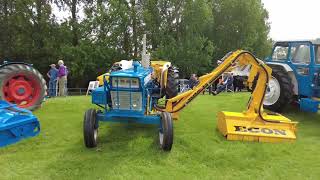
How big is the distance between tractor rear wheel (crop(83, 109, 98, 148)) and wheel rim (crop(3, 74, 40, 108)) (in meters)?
3.42

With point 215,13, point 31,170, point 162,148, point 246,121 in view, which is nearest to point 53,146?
point 31,170

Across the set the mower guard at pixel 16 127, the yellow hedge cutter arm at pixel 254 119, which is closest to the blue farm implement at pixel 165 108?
the yellow hedge cutter arm at pixel 254 119

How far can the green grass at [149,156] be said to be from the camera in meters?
5.75

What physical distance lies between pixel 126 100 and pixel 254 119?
254 centimetres

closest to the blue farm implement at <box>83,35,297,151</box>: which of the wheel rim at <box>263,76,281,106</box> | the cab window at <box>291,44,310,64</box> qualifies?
the wheel rim at <box>263,76,281,106</box>

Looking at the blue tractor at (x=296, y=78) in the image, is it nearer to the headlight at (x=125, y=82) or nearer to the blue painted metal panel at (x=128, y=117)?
the blue painted metal panel at (x=128, y=117)

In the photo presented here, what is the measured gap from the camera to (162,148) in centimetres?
660

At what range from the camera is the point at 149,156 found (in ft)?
21.0

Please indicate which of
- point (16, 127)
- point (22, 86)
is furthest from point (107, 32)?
point (16, 127)

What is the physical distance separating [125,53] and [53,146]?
2562 centimetres

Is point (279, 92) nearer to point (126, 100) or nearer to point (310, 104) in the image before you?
point (310, 104)

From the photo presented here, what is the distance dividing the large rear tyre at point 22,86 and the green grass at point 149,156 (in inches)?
53.7

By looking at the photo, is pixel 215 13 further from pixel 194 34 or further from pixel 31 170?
pixel 31 170

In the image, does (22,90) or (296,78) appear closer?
(22,90)
